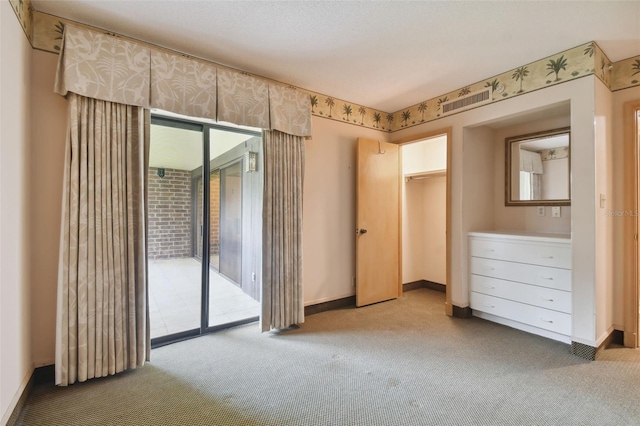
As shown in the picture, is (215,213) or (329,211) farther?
(329,211)

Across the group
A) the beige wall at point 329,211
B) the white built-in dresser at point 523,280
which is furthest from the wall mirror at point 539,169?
the beige wall at point 329,211

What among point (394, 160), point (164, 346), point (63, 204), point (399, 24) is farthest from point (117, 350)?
point (394, 160)

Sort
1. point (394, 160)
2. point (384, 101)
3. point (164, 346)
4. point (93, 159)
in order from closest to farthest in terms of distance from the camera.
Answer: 1. point (93, 159)
2. point (164, 346)
3. point (384, 101)
4. point (394, 160)

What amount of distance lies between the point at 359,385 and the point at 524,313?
6.24ft

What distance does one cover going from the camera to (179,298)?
9.56ft

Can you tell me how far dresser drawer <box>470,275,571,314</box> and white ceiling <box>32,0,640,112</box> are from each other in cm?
208

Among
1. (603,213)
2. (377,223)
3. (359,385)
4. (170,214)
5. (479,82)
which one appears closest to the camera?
(359,385)

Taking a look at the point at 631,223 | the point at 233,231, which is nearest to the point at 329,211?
the point at 233,231

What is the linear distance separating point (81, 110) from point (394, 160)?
10.6 ft

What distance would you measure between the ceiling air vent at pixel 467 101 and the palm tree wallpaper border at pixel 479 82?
5 cm

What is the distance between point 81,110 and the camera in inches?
78.2

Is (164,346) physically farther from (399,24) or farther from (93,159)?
(399,24)

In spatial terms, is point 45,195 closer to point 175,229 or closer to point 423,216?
point 175,229

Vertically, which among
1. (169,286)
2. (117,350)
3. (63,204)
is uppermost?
(63,204)
